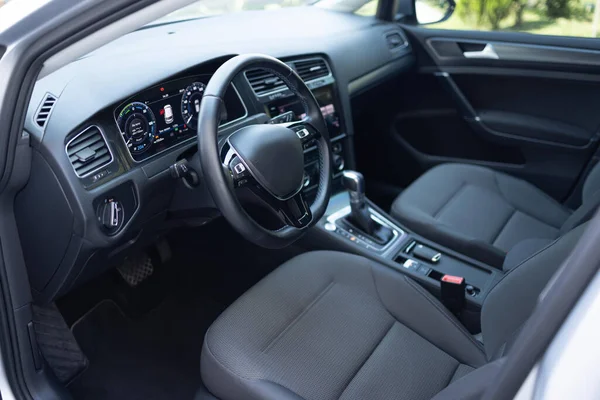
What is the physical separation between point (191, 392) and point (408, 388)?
90 centimetres

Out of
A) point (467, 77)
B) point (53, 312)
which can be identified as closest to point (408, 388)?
point (53, 312)

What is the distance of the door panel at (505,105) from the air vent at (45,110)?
1802 mm

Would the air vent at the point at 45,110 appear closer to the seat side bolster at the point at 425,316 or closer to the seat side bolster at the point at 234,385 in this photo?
the seat side bolster at the point at 234,385

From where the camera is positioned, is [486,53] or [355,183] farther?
[486,53]

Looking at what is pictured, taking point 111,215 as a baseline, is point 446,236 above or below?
below

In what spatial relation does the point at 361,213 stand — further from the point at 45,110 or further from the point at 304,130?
the point at 45,110

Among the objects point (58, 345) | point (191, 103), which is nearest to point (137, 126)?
point (191, 103)

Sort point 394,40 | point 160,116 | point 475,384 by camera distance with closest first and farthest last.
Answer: point 475,384 → point 160,116 → point 394,40

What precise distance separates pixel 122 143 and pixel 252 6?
1.26 m

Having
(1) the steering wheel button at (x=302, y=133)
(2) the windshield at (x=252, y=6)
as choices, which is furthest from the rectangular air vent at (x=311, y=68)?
(1) the steering wheel button at (x=302, y=133)

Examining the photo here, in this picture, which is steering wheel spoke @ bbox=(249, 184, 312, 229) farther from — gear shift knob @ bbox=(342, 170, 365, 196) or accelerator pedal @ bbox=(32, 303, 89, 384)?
accelerator pedal @ bbox=(32, 303, 89, 384)

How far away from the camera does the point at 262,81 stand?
191cm

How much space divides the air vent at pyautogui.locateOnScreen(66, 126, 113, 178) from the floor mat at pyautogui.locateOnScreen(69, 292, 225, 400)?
0.86 m

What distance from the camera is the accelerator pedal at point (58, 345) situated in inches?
68.9
